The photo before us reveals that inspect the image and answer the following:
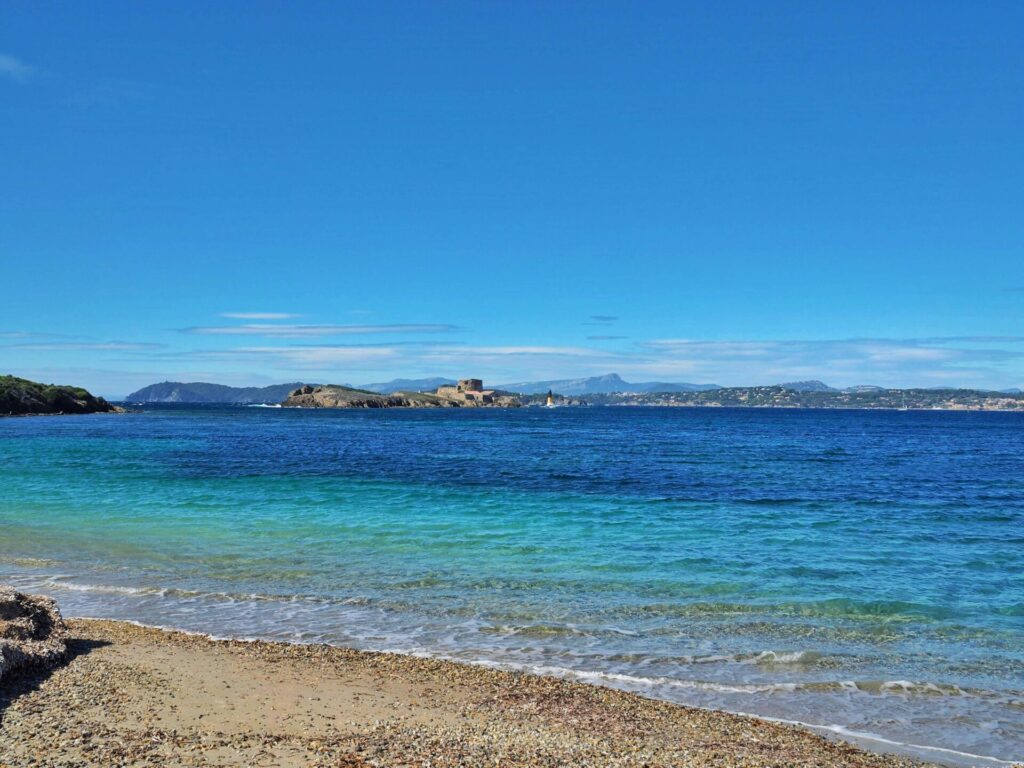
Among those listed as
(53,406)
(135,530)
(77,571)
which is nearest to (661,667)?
(77,571)

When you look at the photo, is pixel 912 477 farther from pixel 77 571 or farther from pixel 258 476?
pixel 77 571

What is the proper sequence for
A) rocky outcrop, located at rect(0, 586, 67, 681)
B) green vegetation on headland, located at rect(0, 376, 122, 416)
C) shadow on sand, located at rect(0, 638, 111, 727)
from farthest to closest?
green vegetation on headland, located at rect(0, 376, 122, 416) → rocky outcrop, located at rect(0, 586, 67, 681) → shadow on sand, located at rect(0, 638, 111, 727)

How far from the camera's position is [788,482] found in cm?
3466

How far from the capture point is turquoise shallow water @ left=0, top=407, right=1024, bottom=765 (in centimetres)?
995

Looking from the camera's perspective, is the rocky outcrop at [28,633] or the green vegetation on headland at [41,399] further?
the green vegetation on headland at [41,399]

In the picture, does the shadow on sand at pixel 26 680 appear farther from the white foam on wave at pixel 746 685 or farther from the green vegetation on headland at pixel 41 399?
the green vegetation on headland at pixel 41 399

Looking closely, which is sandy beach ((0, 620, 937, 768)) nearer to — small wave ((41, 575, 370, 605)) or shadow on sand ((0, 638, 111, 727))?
shadow on sand ((0, 638, 111, 727))

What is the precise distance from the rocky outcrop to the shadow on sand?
0.07 metres

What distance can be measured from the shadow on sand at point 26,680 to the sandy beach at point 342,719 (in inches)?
0.9

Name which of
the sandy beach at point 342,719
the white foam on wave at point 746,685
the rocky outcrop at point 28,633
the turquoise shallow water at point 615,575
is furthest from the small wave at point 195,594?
the sandy beach at point 342,719

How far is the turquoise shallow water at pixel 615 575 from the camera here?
995cm

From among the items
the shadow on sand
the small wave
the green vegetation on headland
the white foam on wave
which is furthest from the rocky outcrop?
the green vegetation on headland

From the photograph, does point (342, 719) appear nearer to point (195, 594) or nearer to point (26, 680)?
point (26, 680)

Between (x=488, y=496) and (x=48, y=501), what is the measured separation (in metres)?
16.1
